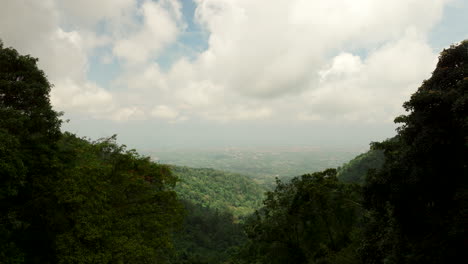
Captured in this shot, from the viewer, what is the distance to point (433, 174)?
28.2 feet

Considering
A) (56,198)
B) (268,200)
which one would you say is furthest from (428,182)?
(56,198)

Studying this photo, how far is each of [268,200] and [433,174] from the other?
1096cm

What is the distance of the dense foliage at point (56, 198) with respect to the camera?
1069cm

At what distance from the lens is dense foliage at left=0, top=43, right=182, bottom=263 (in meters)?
10.7

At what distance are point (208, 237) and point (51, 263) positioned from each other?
252 ft

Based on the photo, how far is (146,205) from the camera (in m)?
13.8

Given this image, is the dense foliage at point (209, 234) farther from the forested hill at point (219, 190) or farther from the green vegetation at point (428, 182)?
the green vegetation at point (428, 182)

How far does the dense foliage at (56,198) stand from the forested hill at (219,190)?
335 ft

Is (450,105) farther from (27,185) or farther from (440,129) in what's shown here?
(27,185)

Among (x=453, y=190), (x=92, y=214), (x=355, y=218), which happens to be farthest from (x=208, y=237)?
(x=453, y=190)

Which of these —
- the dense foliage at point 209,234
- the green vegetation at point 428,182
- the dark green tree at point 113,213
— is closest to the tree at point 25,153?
the dark green tree at point 113,213

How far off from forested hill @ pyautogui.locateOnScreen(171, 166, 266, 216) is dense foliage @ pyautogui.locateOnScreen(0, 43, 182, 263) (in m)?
102

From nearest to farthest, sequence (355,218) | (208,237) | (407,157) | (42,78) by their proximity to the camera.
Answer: (407,157) → (42,78) → (355,218) → (208,237)

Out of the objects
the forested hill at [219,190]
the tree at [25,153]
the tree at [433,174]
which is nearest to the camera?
the tree at [433,174]
